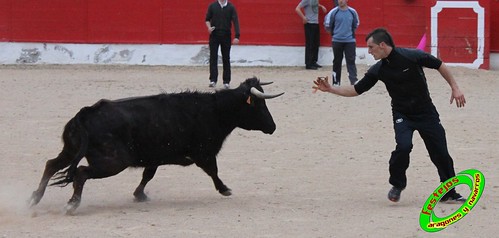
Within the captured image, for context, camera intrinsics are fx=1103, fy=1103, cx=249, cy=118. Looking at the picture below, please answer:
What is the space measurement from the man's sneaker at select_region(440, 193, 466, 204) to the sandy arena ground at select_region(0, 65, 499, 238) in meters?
0.10

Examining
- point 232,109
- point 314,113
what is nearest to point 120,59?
point 314,113

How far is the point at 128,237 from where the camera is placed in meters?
6.74

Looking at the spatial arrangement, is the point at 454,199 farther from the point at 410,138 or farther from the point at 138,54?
the point at 138,54

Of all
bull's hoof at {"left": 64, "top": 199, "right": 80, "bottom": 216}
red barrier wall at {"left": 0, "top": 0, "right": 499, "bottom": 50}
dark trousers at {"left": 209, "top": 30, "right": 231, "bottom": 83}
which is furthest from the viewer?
red barrier wall at {"left": 0, "top": 0, "right": 499, "bottom": 50}

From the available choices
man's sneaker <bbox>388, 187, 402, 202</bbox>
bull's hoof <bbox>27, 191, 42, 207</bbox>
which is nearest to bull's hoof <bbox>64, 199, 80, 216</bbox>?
bull's hoof <bbox>27, 191, 42, 207</bbox>

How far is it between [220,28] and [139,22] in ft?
13.2

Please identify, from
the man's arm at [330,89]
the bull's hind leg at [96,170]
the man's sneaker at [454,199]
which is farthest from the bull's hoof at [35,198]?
the man's sneaker at [454,199]

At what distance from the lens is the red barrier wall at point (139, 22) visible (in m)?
19.5

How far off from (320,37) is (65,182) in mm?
12065

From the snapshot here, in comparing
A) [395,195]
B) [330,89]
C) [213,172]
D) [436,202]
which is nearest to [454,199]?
[395,195]

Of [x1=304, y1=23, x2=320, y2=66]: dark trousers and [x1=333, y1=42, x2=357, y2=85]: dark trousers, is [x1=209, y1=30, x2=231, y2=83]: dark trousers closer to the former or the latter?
[x1=333, y1=42, x2=357, y2=85]: dark trousers

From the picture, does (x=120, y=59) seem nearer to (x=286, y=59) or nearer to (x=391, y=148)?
(x=286, y=59)

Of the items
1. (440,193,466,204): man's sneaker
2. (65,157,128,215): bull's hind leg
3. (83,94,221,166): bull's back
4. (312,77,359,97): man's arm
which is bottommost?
(440,193,466,204): man's sneaker

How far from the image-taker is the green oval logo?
689 centimetres
